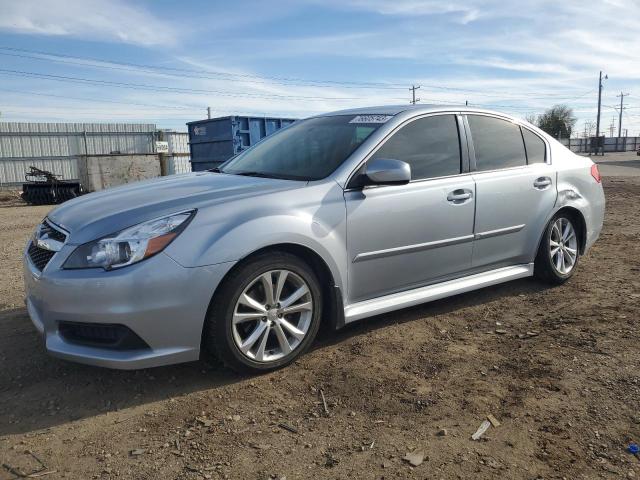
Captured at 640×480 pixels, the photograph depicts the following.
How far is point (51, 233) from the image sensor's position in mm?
3408

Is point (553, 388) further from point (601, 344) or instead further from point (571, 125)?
point (571, 125)

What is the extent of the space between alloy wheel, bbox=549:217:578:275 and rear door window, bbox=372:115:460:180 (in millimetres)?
1397

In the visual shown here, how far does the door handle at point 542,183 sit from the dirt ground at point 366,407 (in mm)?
1147

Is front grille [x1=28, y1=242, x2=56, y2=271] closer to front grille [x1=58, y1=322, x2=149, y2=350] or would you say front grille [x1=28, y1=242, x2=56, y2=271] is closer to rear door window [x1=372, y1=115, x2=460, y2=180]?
front grille [x1=58, y1=322, x2=149, y2=350]

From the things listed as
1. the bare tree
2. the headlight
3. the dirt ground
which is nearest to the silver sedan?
the headlight

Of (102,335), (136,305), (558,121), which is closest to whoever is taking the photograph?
(136,305)

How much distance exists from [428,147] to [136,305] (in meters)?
2.48

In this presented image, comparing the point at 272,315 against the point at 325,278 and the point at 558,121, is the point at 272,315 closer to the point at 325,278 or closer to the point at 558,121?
the point at 325,278

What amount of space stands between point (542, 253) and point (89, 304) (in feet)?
12.6

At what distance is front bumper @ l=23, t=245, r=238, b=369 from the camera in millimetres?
2902

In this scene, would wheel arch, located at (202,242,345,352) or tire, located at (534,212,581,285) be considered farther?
tire, located at (534,212,581,285)

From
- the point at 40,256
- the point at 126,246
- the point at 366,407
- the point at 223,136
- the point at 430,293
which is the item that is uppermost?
the point at 223,136

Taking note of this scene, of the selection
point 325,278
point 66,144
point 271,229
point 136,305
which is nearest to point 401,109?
point 325,278

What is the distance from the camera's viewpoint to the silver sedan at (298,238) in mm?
2988
